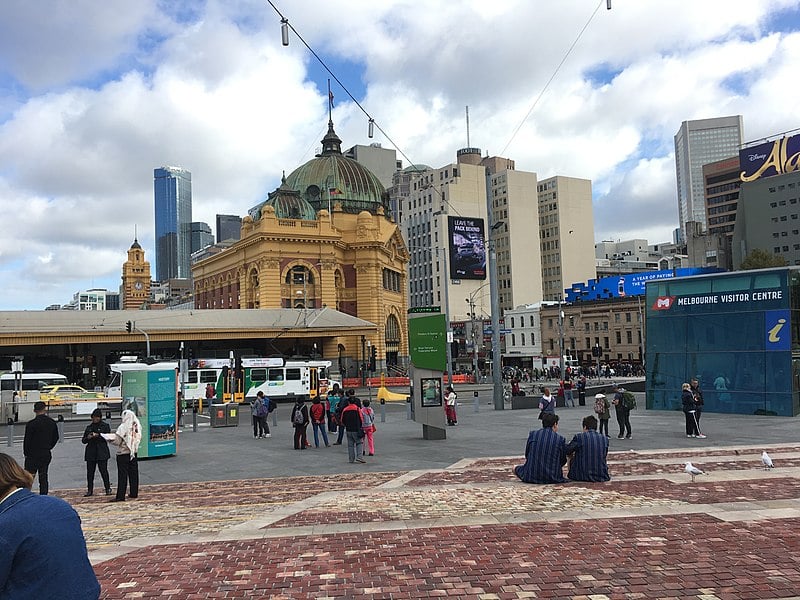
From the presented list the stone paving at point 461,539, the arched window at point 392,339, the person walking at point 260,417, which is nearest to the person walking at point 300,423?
the person walking at point 260,417

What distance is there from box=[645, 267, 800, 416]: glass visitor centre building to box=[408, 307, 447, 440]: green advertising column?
1394 cm

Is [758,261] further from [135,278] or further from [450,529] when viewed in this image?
[135,278]

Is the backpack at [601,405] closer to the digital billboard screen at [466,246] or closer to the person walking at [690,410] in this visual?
the person walking at [690,410]

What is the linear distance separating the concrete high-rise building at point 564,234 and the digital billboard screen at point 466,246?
211ft

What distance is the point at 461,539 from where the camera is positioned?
9008 mm

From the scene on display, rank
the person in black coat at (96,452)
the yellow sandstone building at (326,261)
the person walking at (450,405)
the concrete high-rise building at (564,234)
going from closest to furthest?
the person in black coat at (96,452) < the person walking at (450,405) < the yellow sandstone building at (326,261) < the concrete high-rise building at (564,234)

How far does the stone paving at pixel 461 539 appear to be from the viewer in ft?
23.8

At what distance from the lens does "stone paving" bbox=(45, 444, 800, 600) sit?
7242 mm

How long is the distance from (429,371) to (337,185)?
62891 mm

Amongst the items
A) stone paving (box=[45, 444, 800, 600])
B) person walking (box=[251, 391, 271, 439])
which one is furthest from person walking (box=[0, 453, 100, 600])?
person walking (box=[251, 391, 271, 439])

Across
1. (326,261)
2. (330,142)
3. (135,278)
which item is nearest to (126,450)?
(326,261)

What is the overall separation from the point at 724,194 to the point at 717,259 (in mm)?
18691

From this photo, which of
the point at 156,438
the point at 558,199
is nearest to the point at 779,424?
the point at 156,438

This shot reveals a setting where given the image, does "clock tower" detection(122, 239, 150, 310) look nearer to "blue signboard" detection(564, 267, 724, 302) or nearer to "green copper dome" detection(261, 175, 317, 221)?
"green copper dome" detection(261, 175, 317, 221)
